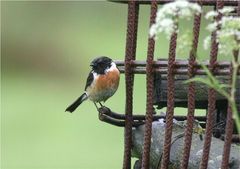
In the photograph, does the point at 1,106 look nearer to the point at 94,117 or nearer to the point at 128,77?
the point at 94,117

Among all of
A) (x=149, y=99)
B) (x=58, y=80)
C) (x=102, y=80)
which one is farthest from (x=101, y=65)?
(x=58, y=80)

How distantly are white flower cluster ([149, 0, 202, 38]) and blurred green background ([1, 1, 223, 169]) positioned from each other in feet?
27.8

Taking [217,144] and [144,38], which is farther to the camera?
[144,38]

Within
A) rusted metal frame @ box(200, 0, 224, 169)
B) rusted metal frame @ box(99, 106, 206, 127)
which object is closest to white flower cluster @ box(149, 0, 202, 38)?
rusted metal frame @ box(200, 0, 224, 169)

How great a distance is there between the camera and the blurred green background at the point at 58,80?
1426cm

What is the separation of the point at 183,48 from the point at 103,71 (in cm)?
278

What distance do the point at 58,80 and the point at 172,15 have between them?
48.7 ft

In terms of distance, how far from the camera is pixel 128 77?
5.81 m

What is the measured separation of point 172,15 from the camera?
4.34 meters

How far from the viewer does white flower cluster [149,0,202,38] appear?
428cm

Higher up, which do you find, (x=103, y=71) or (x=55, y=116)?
(x=103, y=71)

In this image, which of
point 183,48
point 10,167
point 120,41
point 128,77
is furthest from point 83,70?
point 183,48

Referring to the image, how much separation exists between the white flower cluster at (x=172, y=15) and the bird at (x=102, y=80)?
96.3 inches

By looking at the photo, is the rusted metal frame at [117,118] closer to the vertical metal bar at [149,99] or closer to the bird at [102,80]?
the vertical metal bar at [149,99]
